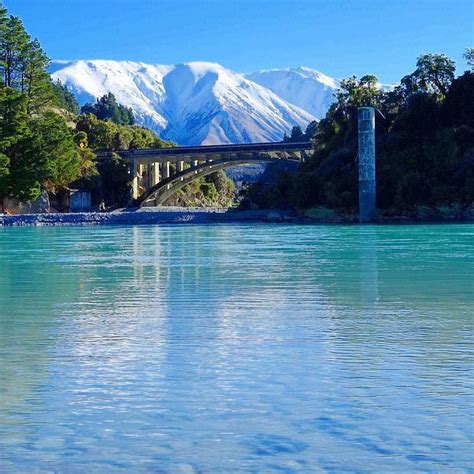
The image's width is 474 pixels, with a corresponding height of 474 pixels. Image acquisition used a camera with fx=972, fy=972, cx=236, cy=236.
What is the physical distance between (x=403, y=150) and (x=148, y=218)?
1982 centimetres

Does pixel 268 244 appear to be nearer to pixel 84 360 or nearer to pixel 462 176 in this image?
pixel 84 360

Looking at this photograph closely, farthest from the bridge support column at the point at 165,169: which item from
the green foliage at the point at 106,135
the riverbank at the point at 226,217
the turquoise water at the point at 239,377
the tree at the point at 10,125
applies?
the turquoise water at the point at 239,377

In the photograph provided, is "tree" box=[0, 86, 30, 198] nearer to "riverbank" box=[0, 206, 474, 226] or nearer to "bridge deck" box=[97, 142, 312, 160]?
"riverbank" box=[0, 206, 474, 226]

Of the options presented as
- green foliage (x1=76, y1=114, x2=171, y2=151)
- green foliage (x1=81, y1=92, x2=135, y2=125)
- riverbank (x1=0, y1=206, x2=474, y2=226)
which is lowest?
riverbank (x1=0, y1=206, x2=474, y2=226)

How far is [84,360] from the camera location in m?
9.62

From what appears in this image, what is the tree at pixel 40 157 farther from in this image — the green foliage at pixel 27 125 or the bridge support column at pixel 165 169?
the bridge support column at pixel 165 169

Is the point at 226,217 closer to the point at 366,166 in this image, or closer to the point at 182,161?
the point at 366,166

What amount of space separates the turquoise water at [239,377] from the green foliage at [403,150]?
50.6 m

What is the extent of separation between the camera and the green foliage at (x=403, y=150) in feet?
223

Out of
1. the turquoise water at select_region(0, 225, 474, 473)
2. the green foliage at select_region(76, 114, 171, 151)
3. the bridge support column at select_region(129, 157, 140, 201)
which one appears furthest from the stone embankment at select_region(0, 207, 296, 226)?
the turquoise water at select_region(0, 225, 474, 473)

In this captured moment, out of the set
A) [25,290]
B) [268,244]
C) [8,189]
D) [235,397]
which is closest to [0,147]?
[8,189]

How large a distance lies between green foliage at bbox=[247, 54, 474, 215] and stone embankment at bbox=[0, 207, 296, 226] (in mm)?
2688

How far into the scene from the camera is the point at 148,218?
74.1 m

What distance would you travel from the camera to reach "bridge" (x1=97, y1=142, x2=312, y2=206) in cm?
8331
